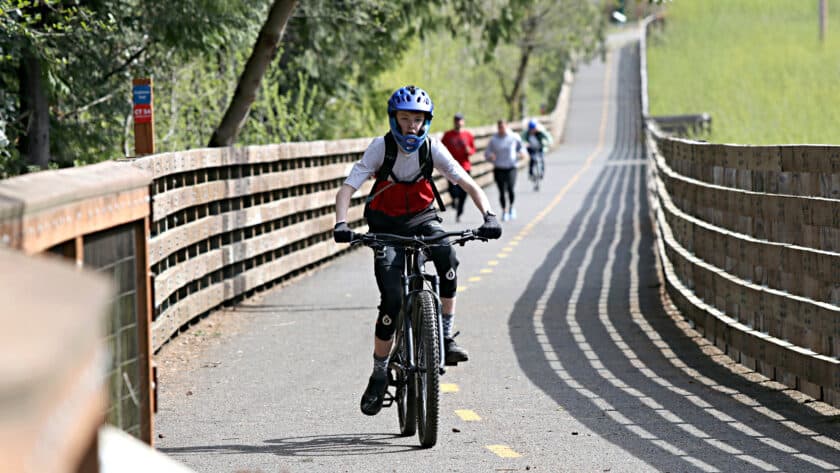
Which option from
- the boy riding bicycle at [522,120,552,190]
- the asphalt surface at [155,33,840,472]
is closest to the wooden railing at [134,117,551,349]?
the asphalt surface at [155,33,840,472]

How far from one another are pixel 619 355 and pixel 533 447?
3.63 m

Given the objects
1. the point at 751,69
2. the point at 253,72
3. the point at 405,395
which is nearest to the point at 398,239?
the point at 405,395

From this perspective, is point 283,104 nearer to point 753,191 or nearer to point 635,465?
point 753,191

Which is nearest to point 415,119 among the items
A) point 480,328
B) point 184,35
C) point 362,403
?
point 362,403

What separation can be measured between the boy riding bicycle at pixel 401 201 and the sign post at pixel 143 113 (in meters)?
4.99

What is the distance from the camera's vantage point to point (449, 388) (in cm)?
991

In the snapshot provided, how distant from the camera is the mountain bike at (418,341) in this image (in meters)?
7.65

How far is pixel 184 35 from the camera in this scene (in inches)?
728

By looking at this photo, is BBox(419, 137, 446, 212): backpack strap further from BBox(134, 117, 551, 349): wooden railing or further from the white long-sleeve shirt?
BBox(134, 117, 551, 349): wooden railing

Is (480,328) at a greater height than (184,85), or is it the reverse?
(184,85)

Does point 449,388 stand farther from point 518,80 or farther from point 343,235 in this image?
point 518,80

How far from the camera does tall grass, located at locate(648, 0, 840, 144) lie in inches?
1002

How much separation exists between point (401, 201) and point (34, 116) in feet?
40.0

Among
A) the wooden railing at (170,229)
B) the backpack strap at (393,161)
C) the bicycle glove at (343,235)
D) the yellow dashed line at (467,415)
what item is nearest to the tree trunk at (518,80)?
the wooden railing at (170,229)
